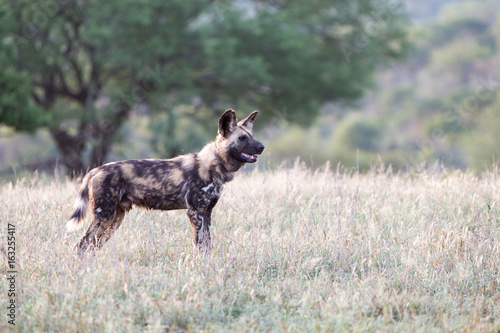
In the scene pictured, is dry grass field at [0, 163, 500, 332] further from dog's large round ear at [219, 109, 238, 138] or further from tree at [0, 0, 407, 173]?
tree at [0, 0, 407, 173]

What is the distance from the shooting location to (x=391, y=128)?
52.1 m

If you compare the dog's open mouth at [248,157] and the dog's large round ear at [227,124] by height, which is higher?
the dog's large round ear at [227,124]

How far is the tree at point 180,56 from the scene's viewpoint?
18219mm

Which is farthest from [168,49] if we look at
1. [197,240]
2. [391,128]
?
[391,128]

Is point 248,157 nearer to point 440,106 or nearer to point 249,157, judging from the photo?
point 249,157

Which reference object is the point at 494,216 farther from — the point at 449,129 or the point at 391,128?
the point at 391,128

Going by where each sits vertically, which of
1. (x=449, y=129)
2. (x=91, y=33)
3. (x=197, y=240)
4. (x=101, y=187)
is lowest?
(x=197, y=240)

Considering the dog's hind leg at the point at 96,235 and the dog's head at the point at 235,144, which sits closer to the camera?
the dog's hind leg at the point at 96,235

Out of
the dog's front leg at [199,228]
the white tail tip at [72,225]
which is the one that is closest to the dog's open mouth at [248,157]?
the dog's front leg at [199,228]

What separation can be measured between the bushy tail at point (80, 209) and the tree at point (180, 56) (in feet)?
35.9

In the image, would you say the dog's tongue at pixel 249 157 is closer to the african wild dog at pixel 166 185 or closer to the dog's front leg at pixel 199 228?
the african wild dog at pixel 166 185

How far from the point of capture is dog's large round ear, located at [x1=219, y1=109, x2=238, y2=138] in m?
6.21

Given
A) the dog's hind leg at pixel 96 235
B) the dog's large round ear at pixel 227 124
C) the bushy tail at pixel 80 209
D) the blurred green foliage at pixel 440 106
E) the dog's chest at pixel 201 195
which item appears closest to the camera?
the dog's hind leg at pixel 96 235

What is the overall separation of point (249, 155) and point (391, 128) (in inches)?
1884
